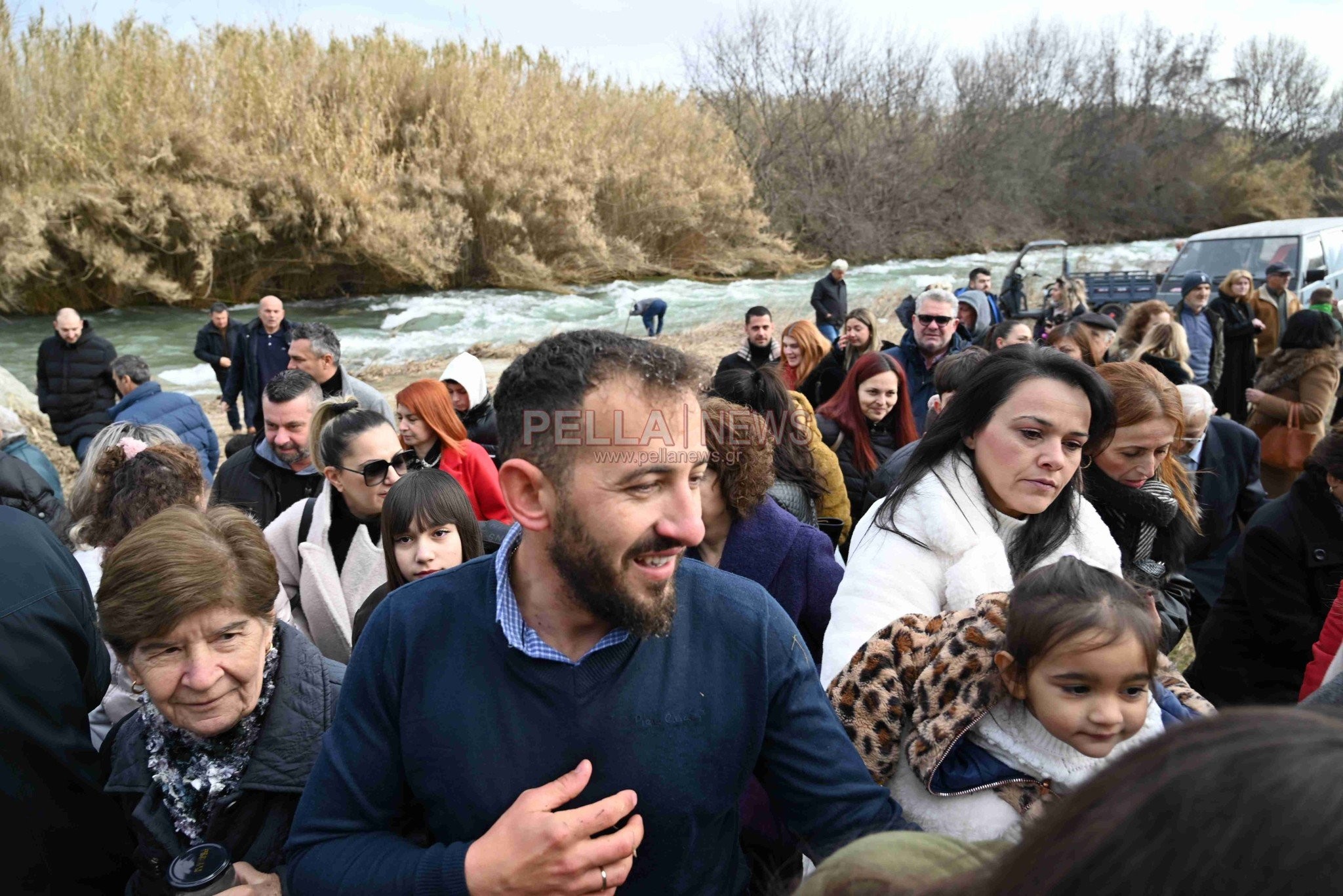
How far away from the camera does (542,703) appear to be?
1308 mm

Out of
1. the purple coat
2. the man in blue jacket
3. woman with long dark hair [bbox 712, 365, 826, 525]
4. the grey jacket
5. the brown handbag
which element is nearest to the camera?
the purple coat

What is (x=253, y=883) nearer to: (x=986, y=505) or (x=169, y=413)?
(x=986, y=505)

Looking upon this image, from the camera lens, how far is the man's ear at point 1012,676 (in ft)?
5.29

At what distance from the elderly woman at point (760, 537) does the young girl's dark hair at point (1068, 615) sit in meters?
0.97

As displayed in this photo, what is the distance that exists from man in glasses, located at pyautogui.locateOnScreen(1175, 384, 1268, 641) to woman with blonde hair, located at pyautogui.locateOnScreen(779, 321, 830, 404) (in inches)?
92.9

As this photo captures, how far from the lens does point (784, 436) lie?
3.42 meters

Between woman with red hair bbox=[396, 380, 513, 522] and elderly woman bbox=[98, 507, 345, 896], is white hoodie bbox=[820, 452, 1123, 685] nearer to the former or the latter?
elderly woman bbox=[98, 507, 345, 896]

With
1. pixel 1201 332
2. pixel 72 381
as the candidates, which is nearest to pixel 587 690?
pixel 1201 332

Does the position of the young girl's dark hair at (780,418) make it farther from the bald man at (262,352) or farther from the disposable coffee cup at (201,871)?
the bald man at (262,352)

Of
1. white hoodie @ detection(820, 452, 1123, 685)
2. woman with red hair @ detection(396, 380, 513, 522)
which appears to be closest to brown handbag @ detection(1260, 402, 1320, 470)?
white hoodie @ detection(820, 452, 1123, 685)

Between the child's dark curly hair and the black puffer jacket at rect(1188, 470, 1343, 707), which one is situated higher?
the child's dark curly hair

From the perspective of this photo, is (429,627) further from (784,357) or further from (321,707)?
(784,357)

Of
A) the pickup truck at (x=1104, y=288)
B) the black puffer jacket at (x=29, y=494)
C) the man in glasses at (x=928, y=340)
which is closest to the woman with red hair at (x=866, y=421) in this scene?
the man in glasses at (x=928, y=340)

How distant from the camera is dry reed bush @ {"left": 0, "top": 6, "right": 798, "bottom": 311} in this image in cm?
1761
